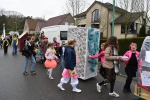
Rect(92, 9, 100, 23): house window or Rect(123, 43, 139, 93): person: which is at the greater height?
Rect(92, 9, 100, 23): house window

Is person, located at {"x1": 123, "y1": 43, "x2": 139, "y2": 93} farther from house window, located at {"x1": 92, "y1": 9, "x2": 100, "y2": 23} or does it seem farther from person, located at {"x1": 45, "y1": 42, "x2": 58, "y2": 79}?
house window, located at {"x1": 92, "y1": 9, "x2": 100, "y2": 23}

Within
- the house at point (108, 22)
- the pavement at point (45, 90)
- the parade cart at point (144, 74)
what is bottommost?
the pavement at point (45, 90)

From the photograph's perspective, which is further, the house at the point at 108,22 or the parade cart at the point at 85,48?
the house at the point at 108,22

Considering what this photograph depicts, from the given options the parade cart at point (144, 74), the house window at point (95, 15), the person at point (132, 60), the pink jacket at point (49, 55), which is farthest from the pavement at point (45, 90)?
the house window at point (95, 15)

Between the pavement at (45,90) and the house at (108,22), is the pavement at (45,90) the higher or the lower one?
the lower one

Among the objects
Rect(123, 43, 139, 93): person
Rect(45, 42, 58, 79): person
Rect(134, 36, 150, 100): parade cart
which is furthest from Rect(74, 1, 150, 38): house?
Rect(134, 36, 150, 100): parade cart

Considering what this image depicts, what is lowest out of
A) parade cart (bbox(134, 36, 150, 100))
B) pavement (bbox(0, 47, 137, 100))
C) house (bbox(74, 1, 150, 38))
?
pavement (bbox(0, 47, 137, 100))

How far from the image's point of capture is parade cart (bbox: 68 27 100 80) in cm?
560

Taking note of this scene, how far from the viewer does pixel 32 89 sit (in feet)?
16.5

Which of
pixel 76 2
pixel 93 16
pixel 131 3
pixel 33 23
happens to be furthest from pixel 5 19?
pixel 131 3

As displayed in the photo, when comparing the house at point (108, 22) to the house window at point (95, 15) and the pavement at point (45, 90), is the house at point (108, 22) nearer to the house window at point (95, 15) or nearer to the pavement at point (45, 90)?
the house window at point (95, 15)

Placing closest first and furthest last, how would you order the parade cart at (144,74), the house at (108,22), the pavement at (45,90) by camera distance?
the parade cart at (144,74)
the pavement at (45,90)
the house at (108,22)

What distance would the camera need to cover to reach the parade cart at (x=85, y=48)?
18.4 ft

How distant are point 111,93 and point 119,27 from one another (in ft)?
84.2
